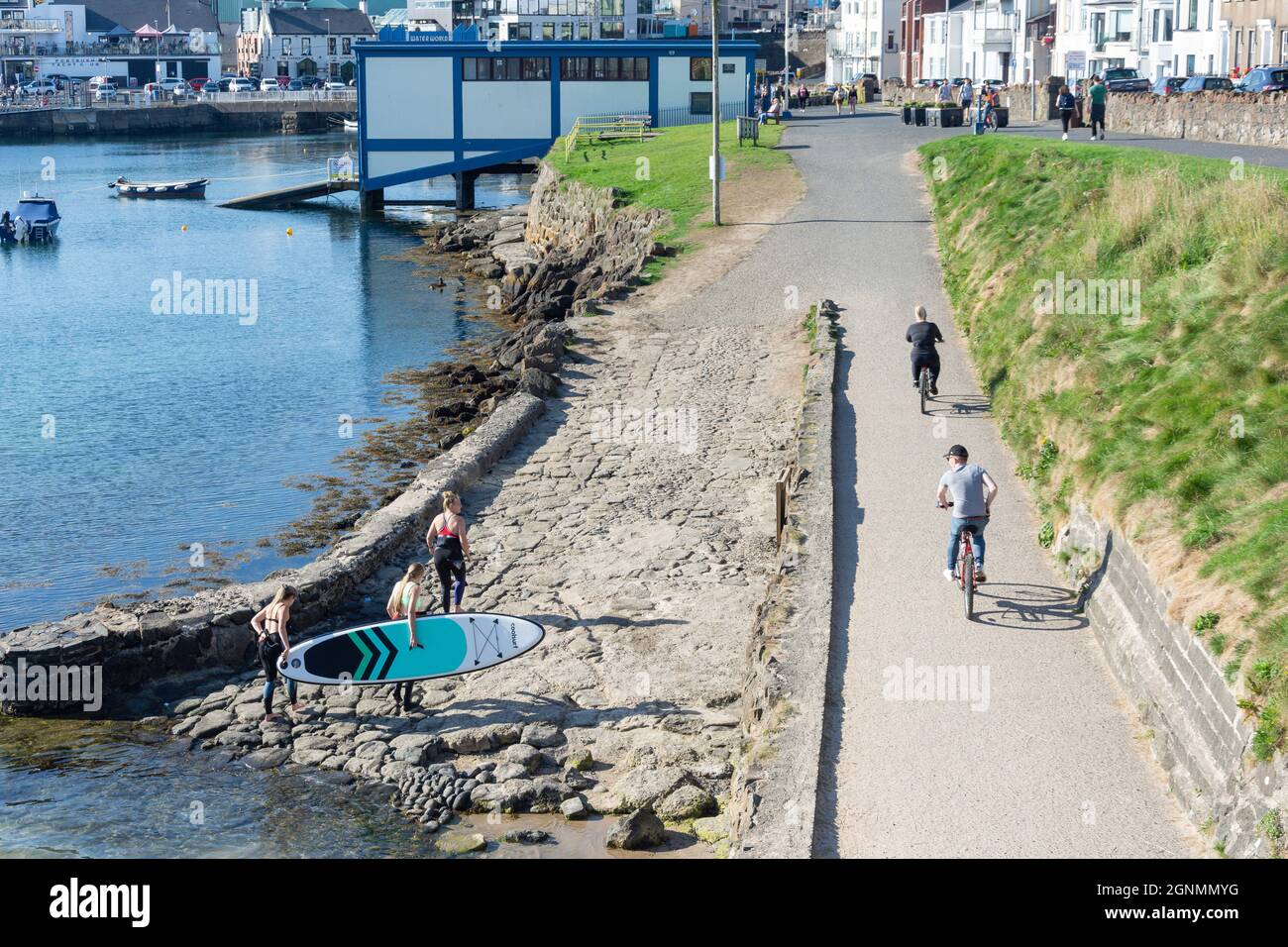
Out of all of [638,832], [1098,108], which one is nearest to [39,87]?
[1098,108]

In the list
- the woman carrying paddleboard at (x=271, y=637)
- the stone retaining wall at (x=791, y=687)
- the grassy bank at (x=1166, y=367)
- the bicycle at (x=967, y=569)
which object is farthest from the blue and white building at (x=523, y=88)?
the bicycle at (x=967, y=569)

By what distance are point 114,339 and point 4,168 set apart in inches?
2503

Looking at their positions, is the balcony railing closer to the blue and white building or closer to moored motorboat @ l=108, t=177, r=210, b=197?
moored motorboat @ l=108, t=177, r=210, b=197

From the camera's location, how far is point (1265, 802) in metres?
9.48

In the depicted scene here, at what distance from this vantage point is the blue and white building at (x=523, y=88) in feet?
216

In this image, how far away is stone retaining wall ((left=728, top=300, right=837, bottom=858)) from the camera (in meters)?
10.8

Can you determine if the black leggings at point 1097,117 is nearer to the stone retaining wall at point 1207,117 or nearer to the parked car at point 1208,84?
the stone retaining wall at point 1207,117

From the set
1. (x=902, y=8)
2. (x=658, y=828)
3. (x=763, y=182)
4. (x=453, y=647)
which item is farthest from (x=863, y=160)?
(x=902, y=8)

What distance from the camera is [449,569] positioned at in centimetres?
1772

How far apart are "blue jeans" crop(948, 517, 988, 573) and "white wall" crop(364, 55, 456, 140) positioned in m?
56.3

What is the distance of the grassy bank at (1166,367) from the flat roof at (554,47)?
3787cm

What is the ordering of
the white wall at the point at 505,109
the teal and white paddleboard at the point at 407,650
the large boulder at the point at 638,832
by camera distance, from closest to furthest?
the large boulder at the point at 638,832 → the teal and white paddleboard at the point at 407,650 → the white wall at the point at 505,109

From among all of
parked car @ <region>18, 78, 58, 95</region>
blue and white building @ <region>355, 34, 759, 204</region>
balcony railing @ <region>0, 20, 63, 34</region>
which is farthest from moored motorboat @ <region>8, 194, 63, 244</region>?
balcony railing @ <region>0, 20, 63, 34</region>
